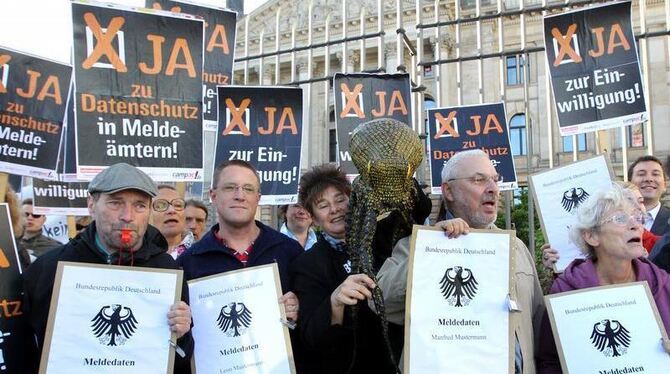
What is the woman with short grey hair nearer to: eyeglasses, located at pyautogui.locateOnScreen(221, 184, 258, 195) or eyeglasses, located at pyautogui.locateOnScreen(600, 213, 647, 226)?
eyeglasses, located at pyautogui.locateOnScreen(600, 213, 647, 226)

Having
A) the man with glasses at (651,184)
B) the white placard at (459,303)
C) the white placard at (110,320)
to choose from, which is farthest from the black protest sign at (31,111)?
the man with glasses at (651,184)

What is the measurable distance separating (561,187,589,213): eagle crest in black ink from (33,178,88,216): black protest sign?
4994 mm

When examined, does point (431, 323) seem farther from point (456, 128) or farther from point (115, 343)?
point (456, 128)

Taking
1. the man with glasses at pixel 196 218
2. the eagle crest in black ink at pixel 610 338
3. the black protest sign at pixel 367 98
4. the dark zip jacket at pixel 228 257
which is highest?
the black protest sign at pixel 367 98

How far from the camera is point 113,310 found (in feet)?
8.92

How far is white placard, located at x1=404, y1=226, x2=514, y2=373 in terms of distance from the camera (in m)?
2.33

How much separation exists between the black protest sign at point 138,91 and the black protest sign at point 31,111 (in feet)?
2.52

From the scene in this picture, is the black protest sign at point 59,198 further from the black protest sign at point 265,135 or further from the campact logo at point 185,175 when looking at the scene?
the campact logo at point 185,175

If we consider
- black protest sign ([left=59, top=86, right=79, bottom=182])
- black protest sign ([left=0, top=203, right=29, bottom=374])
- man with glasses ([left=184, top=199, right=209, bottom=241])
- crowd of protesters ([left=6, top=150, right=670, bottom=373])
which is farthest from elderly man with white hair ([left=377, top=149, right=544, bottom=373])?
black protest sign ([left=59, top=86, right=79, bottom=182])

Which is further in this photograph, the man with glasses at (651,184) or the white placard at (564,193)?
the man with glasses at (651,184)

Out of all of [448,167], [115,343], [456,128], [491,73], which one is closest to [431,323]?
[448,167]

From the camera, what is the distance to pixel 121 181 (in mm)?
2838

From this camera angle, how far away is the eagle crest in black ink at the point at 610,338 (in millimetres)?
2541

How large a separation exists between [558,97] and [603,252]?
3550 mm
